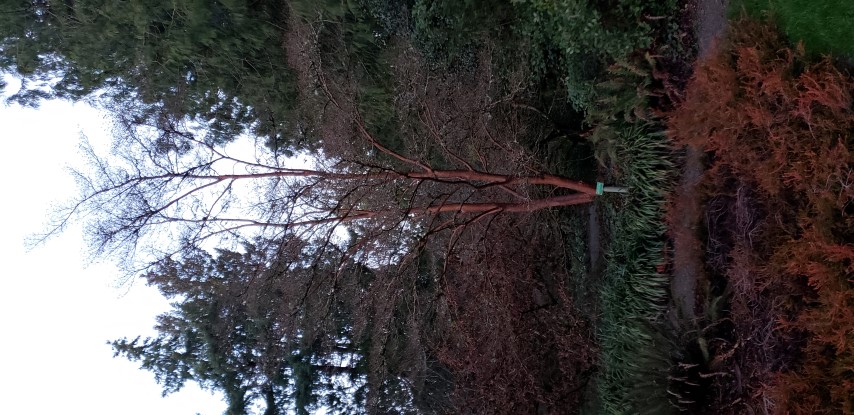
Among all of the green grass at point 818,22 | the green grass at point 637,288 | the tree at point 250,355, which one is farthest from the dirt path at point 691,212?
the tree at point 250,355

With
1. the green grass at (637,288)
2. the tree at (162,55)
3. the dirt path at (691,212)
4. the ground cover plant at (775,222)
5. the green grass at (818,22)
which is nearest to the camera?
the ground cover plant at (775,222)

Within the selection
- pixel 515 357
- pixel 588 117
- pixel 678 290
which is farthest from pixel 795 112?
pixel 515 357

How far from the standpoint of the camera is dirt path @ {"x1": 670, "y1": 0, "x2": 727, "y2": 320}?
659 centimetres

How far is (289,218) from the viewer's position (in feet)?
25.7

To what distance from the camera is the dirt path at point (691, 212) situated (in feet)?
21.6

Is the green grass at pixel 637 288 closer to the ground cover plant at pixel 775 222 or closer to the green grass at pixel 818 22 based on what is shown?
the ground cover plant at pixel 775 222

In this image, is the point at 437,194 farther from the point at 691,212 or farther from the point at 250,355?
the point at 250,355

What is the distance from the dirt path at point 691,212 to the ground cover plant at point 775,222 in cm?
27

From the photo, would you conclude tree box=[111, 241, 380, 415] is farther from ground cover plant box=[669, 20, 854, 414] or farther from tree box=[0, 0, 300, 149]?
ground cover plant box=[669, 20, 854, 414]

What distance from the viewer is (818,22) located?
17.1ft

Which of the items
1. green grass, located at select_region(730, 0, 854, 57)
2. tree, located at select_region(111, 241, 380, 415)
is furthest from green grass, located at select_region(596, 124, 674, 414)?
tree, located at select_region(111, 241, 380, 415)

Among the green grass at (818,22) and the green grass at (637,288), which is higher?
the green grass at (818,22)

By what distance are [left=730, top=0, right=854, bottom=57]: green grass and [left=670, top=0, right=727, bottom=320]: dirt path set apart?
0.82m

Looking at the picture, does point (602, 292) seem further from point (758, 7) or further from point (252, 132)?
point (252, 132)
